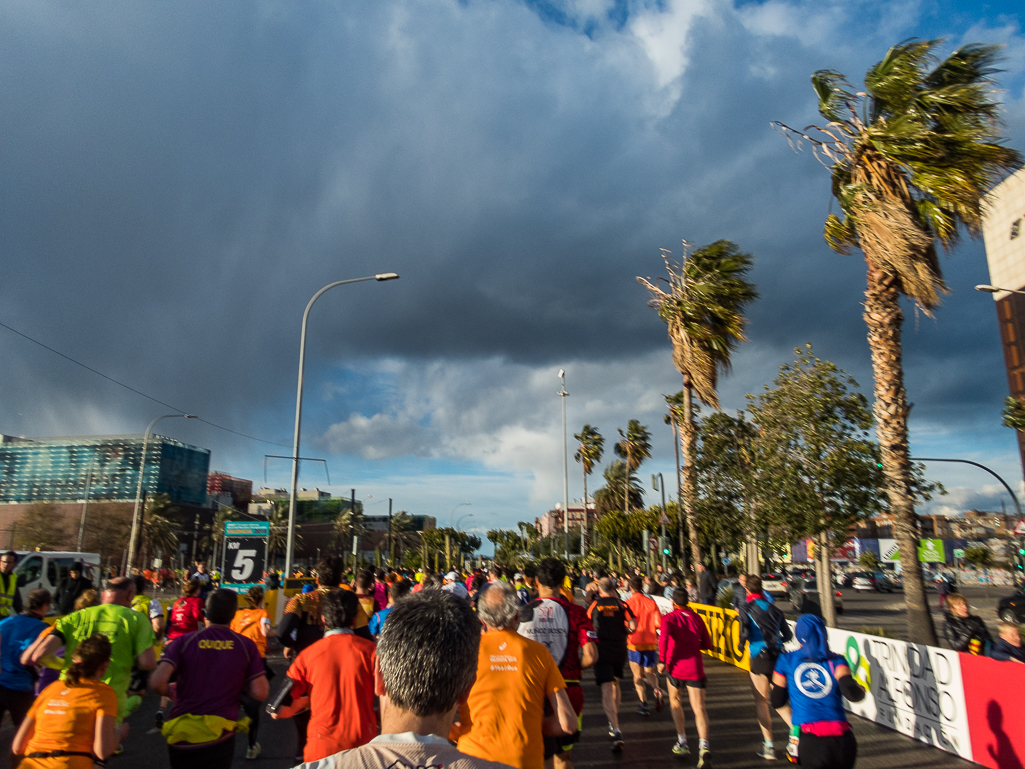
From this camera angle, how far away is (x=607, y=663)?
27.2 ft

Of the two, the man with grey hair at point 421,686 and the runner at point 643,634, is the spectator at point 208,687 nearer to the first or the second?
the man with grey hair at point 421,686

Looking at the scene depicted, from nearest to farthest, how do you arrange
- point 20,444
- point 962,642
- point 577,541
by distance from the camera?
point 962,642, point 577,541, point 20,444

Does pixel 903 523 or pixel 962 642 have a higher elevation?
pixel 903 523

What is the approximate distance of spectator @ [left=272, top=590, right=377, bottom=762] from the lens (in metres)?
4.00

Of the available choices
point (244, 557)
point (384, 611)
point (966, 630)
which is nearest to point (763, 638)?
point (966, 630)

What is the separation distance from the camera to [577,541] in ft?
328

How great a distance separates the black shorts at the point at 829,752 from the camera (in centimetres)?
502

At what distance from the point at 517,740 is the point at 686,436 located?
18.4 m

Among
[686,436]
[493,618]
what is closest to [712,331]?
[686,436]

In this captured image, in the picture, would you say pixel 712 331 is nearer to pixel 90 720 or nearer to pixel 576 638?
pixel 576 638

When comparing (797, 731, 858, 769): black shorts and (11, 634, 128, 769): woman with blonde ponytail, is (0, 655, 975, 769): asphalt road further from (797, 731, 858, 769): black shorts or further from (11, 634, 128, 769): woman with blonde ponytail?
(11, 634, 128, 769): woman with blonde ponytail

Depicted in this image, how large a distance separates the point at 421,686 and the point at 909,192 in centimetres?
1384

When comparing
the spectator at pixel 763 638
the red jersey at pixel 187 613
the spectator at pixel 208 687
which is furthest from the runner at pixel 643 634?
the spectator at pixel 208 687

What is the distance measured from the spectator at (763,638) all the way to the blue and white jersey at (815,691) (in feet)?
7.32
